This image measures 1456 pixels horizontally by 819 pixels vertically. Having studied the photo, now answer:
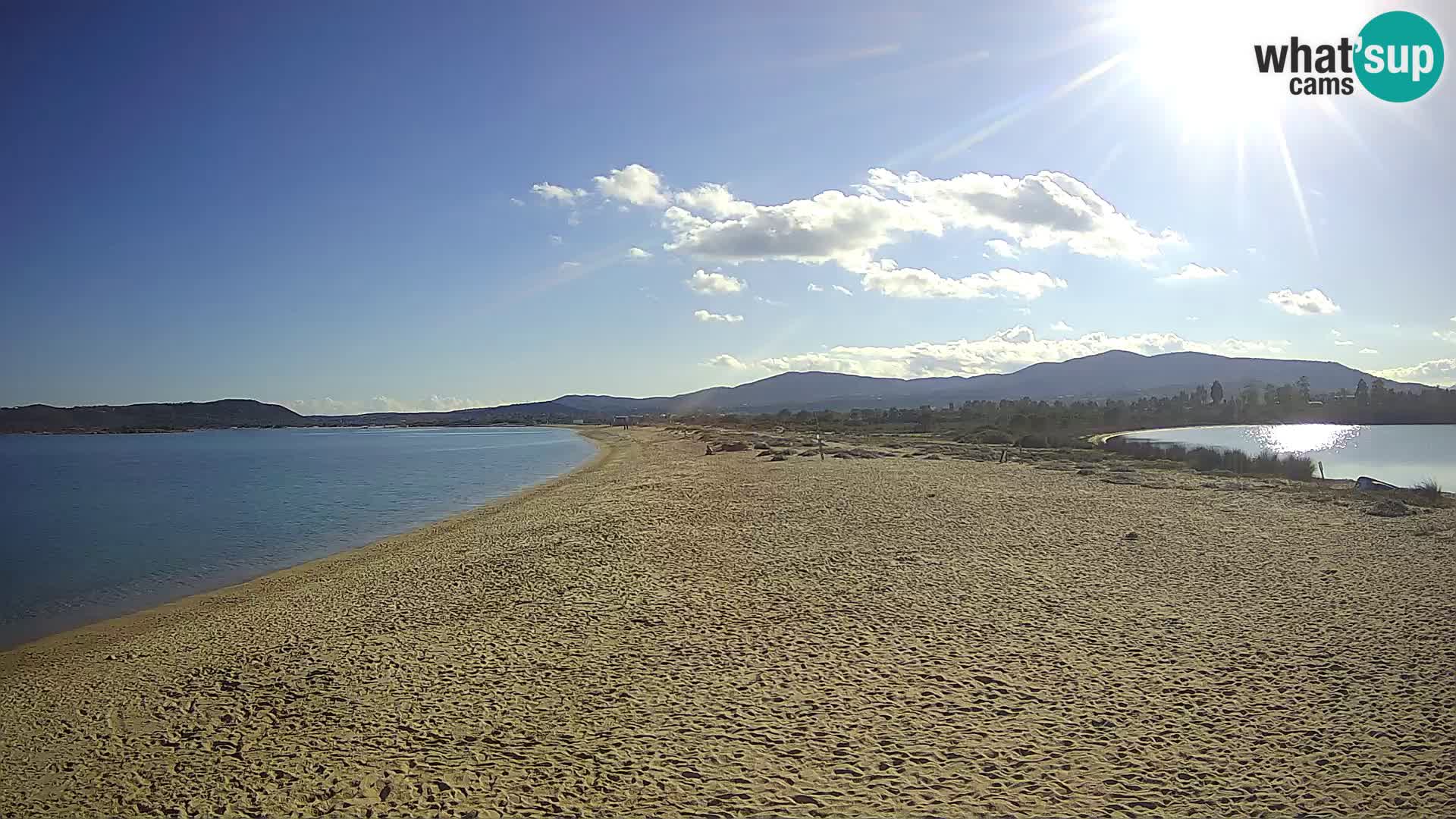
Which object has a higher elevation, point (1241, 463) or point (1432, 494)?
point (1241, 463)

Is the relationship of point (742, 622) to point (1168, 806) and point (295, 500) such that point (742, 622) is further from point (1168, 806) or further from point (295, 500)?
point (295, 500)

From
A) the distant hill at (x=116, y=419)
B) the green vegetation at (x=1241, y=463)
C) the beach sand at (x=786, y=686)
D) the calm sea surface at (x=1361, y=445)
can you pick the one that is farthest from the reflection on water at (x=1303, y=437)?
the distant hill at (x=116, y=419)

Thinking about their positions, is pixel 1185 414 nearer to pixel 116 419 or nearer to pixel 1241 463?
pixel 1241 463

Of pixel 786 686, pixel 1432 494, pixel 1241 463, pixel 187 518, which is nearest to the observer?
pixel 786 686

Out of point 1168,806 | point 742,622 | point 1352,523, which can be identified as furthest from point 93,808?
point 1352,523

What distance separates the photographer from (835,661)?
792 centimetres

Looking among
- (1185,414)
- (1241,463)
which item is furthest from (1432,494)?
(1185,414)

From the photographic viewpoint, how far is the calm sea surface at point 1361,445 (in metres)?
33.7

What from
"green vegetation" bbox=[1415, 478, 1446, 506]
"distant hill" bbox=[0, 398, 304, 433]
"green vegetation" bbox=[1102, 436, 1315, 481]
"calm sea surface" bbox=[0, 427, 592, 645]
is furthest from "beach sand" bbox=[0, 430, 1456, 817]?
"distant hill" bbox=[0, 398, 304, 433]

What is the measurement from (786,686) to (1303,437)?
7412 cm

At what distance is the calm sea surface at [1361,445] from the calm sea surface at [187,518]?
115 ft

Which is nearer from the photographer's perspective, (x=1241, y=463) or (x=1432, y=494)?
(x=1432, y=494)

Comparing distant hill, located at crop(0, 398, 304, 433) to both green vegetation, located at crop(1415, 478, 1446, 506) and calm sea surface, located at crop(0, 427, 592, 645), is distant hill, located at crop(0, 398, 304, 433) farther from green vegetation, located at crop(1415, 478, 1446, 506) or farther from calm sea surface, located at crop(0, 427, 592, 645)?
green vegetation, located at crop(1415, 478, 1446, 506)

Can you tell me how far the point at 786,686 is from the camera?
7.33 metres
